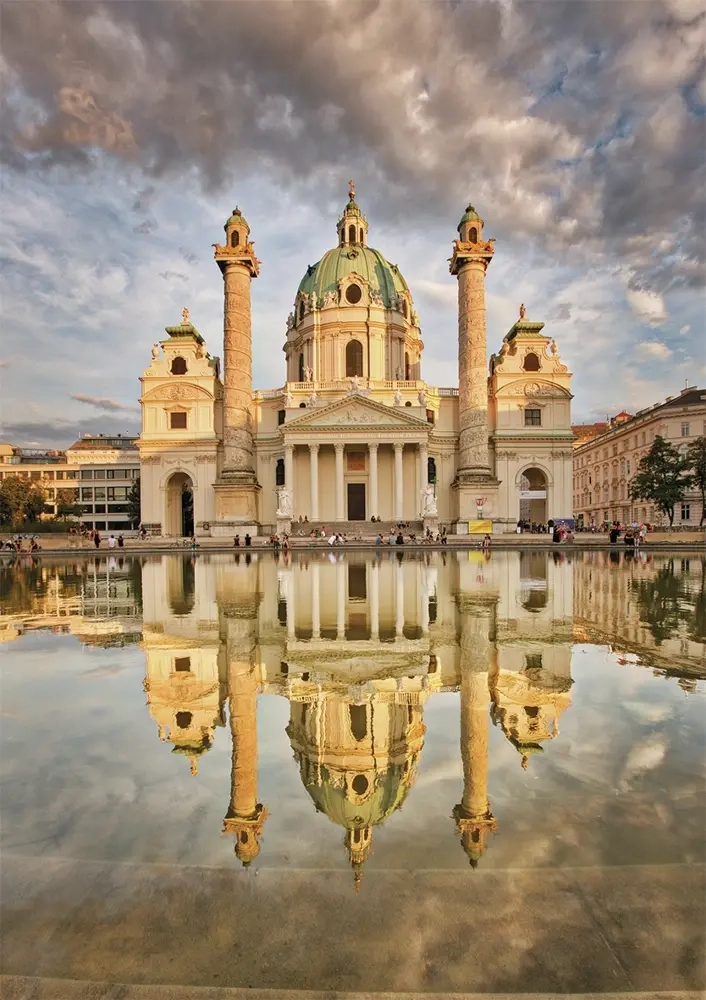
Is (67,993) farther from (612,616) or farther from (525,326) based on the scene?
(525,326)

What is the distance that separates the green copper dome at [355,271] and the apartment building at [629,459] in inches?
1312

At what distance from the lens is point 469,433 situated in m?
52.3

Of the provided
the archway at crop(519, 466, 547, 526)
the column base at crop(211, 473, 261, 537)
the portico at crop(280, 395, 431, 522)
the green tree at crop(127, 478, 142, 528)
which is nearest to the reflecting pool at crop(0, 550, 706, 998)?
the column base at crop(211, 473, 261, 537)

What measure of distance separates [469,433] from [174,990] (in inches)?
2032

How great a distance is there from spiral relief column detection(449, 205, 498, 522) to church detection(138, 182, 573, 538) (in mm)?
106

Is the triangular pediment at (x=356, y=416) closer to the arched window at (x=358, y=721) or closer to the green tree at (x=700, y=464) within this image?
the green tree at (x=700, y=464)

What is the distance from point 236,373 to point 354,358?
14.0 metres

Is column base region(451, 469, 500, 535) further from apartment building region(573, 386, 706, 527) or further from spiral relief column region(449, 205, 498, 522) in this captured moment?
apartment building region(573, 386, 706, 527)

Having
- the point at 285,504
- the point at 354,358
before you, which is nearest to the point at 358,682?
the point at 285,504

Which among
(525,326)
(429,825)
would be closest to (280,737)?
(429,825)

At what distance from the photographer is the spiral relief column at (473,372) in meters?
51.5

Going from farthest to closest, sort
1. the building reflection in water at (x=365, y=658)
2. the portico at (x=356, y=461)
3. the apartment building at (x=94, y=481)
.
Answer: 1. the apartment building at (x=94, y=481)
2. the portico at (x=356, y=461)
3. the building reflection in water at (x=365, y=658)

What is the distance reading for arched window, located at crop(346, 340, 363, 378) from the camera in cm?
6138

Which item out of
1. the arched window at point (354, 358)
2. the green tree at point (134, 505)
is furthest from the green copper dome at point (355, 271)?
the green tree at point (134, 505)
